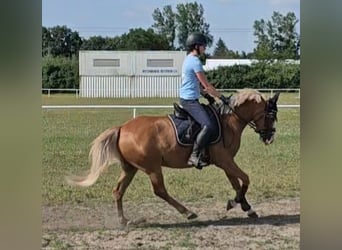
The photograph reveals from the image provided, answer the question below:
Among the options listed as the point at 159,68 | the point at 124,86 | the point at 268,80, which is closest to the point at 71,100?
the point at 124,86

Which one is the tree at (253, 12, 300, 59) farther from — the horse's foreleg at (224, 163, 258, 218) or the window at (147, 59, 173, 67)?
the horse's foreleg at (224, 163, 258, 218)

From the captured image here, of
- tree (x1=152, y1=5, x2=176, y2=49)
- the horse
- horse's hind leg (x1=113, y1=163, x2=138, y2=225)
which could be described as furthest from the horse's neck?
tree (x1=152, y1=5, x2=176, y2=49)

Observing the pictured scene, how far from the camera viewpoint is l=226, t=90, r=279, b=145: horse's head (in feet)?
6.41

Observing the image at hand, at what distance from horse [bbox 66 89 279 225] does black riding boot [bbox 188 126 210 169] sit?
0.08 ft

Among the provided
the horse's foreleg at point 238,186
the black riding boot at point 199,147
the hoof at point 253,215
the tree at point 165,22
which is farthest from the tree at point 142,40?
the hoof at point 253,215

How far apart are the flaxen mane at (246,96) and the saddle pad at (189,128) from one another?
0.11m

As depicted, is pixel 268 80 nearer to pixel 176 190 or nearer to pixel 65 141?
pixel 176 190

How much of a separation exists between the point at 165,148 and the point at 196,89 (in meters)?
0.37

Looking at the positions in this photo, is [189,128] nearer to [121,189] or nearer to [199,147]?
[199,147]

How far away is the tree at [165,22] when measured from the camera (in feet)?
4.57

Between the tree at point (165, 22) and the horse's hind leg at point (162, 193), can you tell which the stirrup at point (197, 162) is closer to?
the horse's hind leg at point (162, 193)

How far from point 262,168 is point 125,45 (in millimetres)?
875
